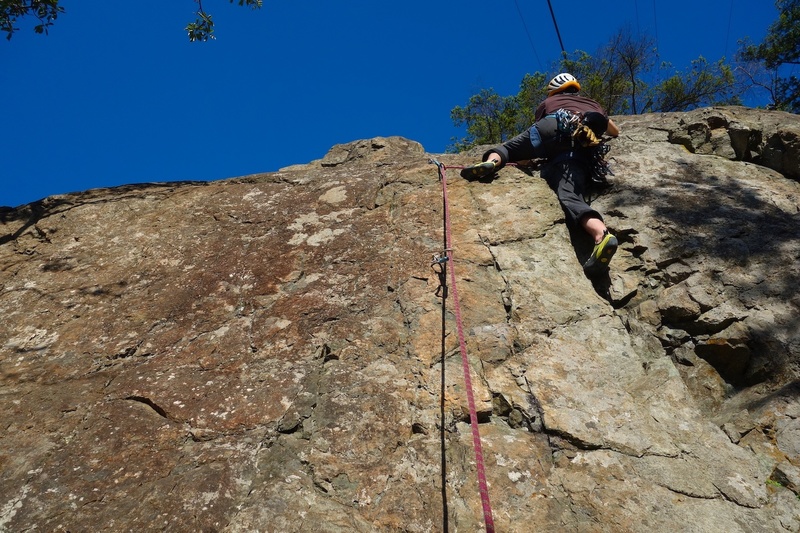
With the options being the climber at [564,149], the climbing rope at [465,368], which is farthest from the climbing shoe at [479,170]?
the climbing rope at [465,368]

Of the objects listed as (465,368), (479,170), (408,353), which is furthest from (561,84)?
(465,368)

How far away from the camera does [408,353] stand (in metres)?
3.28

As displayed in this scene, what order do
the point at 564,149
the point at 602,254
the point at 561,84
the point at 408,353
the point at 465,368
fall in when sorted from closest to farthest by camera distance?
1. the point at 465,368
2. the point at 408,353
3. the point at 602,254
4. the point at 564,149
5. the point at 561,84

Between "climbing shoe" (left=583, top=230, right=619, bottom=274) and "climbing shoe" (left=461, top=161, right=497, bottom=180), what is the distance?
1.25m

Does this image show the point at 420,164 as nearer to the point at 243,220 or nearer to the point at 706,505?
the point at 243,220

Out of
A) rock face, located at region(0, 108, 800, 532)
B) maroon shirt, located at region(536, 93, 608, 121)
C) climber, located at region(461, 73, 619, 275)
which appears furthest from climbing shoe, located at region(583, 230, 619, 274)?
maroon shirt, located at region(536, 93, 608, 121)

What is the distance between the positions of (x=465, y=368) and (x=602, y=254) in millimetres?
1476

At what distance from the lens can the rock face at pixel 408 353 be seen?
2.57 meters

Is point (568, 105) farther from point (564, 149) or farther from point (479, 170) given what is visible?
point (479, 170)

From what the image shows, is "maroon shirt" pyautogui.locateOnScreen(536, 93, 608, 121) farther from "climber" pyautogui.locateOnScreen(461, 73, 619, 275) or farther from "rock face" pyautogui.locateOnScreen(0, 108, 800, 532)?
"rock face" pyautogui.locateOnScreen(0, 108, 800, 532)

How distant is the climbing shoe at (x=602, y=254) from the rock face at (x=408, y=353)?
0.12m

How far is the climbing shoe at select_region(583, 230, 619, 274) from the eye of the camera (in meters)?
3.65

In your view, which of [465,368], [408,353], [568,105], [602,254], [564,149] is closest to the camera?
[465,368]

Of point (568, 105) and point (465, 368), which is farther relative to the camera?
point (568, 105)
